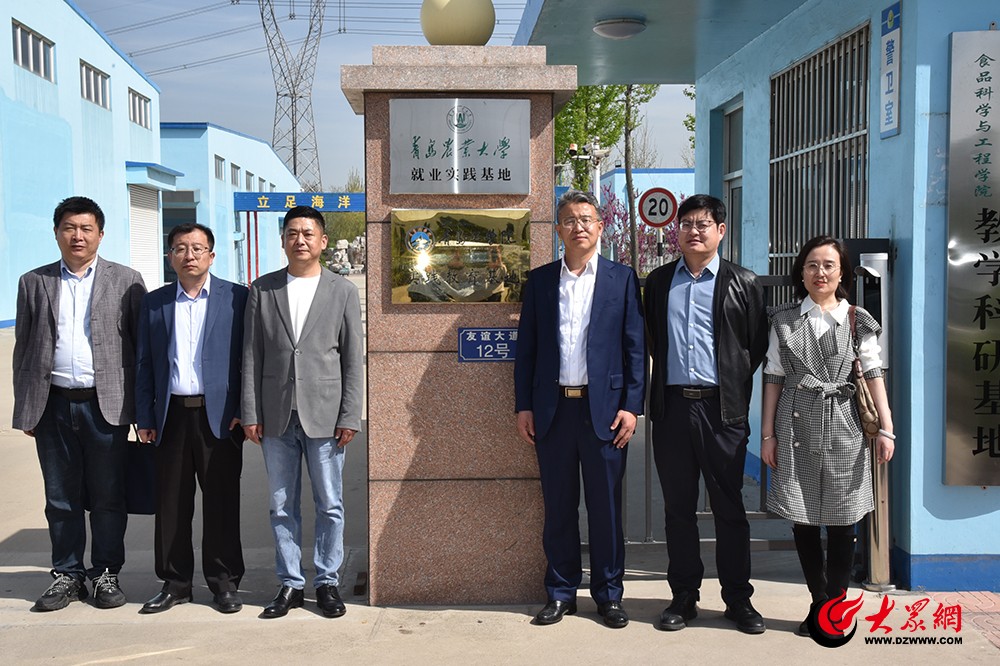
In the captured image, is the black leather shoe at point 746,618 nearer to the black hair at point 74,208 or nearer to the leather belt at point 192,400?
the leather belt at point 192,400

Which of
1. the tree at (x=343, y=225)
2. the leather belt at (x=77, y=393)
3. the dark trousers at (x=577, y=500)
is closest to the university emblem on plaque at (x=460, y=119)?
the dark trousers at (x=577, y=500)

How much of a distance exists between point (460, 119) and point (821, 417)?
2160 mm

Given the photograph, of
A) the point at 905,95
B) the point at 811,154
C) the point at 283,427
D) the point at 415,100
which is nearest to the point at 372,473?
the point at 283,427

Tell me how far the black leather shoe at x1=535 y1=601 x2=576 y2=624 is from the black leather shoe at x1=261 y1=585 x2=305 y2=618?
117 centimetres

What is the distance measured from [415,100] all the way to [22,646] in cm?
305

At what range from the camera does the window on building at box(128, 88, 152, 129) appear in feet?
112

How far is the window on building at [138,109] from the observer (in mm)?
34156

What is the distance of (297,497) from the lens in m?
4.71

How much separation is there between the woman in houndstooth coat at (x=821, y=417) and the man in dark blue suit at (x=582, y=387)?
643mm

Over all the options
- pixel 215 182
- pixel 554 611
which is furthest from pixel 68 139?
pixel 554 611

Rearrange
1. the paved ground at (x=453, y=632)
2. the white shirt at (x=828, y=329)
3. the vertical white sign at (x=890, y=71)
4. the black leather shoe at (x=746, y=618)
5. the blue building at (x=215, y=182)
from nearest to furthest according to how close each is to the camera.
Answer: the paved ground at (x=453, y=632) < the white shirt at (x=828, y=329) < the black leather shoe at (x=746, y=618) < the vertical white sign at (x=890, y=71) < the blue building at (x=215, y=182)

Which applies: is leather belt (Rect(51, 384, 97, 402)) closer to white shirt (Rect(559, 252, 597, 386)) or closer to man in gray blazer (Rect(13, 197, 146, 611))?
man in gray blazer (Rect(13, 197, 146, 611))

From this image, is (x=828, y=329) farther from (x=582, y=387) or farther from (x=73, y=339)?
(x=73, y=339)

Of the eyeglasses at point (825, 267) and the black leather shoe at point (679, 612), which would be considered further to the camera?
the black leather shoe at point (679, 612)
